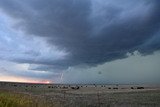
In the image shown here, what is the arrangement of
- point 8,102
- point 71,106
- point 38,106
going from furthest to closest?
point 71,106
point 38,106
point 8,102

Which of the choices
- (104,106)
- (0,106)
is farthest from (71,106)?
(0,106)

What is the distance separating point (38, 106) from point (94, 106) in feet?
45.4

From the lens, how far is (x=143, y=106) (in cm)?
3095

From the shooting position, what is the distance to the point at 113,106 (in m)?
31.4

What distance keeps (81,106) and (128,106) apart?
5.21 meters

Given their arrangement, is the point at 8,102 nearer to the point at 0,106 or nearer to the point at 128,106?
the point at 0,106

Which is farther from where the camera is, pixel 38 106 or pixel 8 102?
pixel 38 106

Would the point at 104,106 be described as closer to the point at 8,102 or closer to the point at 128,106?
the point at 128,106

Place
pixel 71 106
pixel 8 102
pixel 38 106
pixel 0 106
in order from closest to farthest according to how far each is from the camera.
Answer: pixel 0 106
pixel 8 102
pixel 38 106
pixel 71 106

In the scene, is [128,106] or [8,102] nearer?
[8,102]

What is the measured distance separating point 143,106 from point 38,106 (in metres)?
16.2

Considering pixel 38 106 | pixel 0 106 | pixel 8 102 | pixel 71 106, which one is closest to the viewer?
pixel 0 106

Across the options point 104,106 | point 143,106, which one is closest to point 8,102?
point 104,106

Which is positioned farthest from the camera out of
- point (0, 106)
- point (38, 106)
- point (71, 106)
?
point (71, 106)
